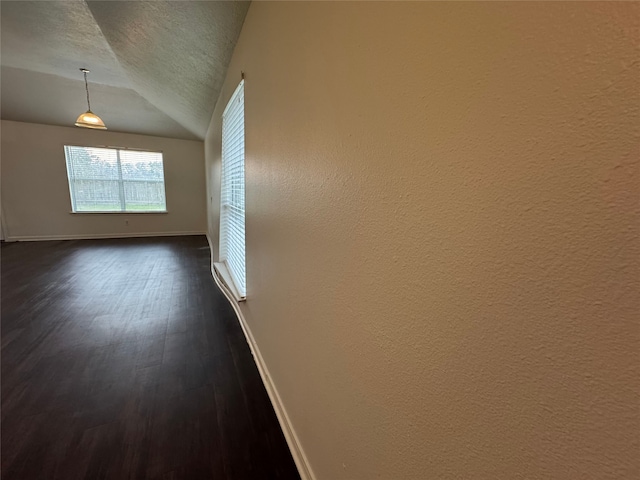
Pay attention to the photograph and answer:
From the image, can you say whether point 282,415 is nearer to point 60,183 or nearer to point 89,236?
point 89,236

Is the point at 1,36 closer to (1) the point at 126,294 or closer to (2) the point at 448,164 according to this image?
(1) the point at 126,294

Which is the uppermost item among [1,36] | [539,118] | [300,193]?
[1,36]

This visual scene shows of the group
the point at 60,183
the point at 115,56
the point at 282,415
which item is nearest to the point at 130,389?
the point at 282,415

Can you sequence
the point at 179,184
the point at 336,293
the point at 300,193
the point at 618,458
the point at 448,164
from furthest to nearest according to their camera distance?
the point at 179,184 < the point at 300,193 < the point at 336,293 < the point at 448,164 < the point at 618,458

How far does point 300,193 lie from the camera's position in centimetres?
105

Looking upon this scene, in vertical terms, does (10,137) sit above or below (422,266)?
above

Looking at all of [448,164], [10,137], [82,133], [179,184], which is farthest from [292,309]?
[10,137]

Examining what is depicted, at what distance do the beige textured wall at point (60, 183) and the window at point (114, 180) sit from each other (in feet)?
0.47

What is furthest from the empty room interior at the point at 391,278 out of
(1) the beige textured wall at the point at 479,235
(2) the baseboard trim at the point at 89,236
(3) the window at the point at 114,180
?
(2) the baseboard trim at the point at 89,236

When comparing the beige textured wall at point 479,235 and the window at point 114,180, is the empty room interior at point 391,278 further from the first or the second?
the window at point 114,180

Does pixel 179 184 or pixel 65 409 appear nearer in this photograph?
pixel 65 409

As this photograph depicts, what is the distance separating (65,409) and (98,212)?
6.24 m

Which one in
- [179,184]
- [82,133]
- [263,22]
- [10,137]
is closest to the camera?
[263,22]

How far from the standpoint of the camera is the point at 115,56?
331cm
